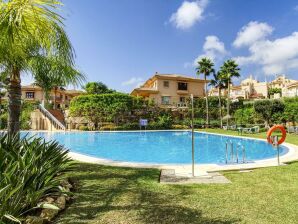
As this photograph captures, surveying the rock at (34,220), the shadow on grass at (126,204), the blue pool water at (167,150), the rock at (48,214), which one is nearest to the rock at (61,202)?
the shadow on grass at (126,204)

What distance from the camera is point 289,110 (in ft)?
86.0

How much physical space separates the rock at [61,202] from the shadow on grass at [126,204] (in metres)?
0.11

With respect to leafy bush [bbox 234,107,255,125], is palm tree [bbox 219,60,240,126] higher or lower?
higher

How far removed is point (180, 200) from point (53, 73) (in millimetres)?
4700

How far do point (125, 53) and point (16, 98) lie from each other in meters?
17.4

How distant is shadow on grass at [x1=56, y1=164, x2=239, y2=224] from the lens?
398 cm

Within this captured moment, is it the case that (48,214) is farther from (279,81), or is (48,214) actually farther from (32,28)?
(279,81)

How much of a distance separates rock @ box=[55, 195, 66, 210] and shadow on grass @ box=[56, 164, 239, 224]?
0.36 ft

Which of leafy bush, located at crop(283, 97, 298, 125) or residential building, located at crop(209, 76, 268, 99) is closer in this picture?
leafy bush, located at crop(283, 97, 298, 125)

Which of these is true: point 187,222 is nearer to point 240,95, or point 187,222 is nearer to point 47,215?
point 47,215

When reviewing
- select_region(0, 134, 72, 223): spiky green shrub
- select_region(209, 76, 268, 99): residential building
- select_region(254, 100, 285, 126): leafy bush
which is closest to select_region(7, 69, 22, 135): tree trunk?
select_region(0, 134, 72, 223): spiky green shrub

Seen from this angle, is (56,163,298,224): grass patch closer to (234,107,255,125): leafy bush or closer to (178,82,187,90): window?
(234,107,255,125): leafy bush

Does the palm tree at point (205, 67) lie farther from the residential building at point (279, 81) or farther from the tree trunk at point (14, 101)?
the residential building at point (279, 81)

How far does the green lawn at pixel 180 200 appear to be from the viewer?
4027 millimetres
